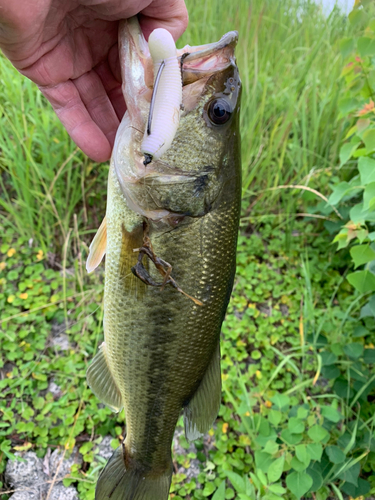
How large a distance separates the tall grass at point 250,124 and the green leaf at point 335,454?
196cm

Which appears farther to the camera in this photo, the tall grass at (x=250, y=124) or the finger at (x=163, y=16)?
the tall grass at (x=250, y=124)

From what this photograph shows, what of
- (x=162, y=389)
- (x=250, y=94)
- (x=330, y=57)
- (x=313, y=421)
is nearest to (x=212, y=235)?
(x=162, y=389)

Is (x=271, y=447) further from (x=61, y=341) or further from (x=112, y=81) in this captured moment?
(x=112, y=81)

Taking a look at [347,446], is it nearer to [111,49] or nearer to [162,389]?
[162,389]

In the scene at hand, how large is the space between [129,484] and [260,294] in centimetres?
172

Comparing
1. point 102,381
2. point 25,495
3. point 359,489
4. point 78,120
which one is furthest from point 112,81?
point 359,489

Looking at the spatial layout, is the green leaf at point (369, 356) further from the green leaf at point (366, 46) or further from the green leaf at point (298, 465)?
the green leaf at point (366, 46)

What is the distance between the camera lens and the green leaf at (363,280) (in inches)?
74.1

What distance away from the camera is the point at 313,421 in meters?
1.93

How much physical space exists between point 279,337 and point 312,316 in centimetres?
30

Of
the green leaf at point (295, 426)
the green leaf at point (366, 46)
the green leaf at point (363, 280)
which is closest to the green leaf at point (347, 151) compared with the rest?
the green leaf at point (366, 46)

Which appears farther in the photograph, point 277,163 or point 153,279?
point 277,163

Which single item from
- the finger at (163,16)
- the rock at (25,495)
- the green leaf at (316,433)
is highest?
the finger at (163,16)

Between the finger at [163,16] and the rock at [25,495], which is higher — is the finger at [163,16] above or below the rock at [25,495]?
above
